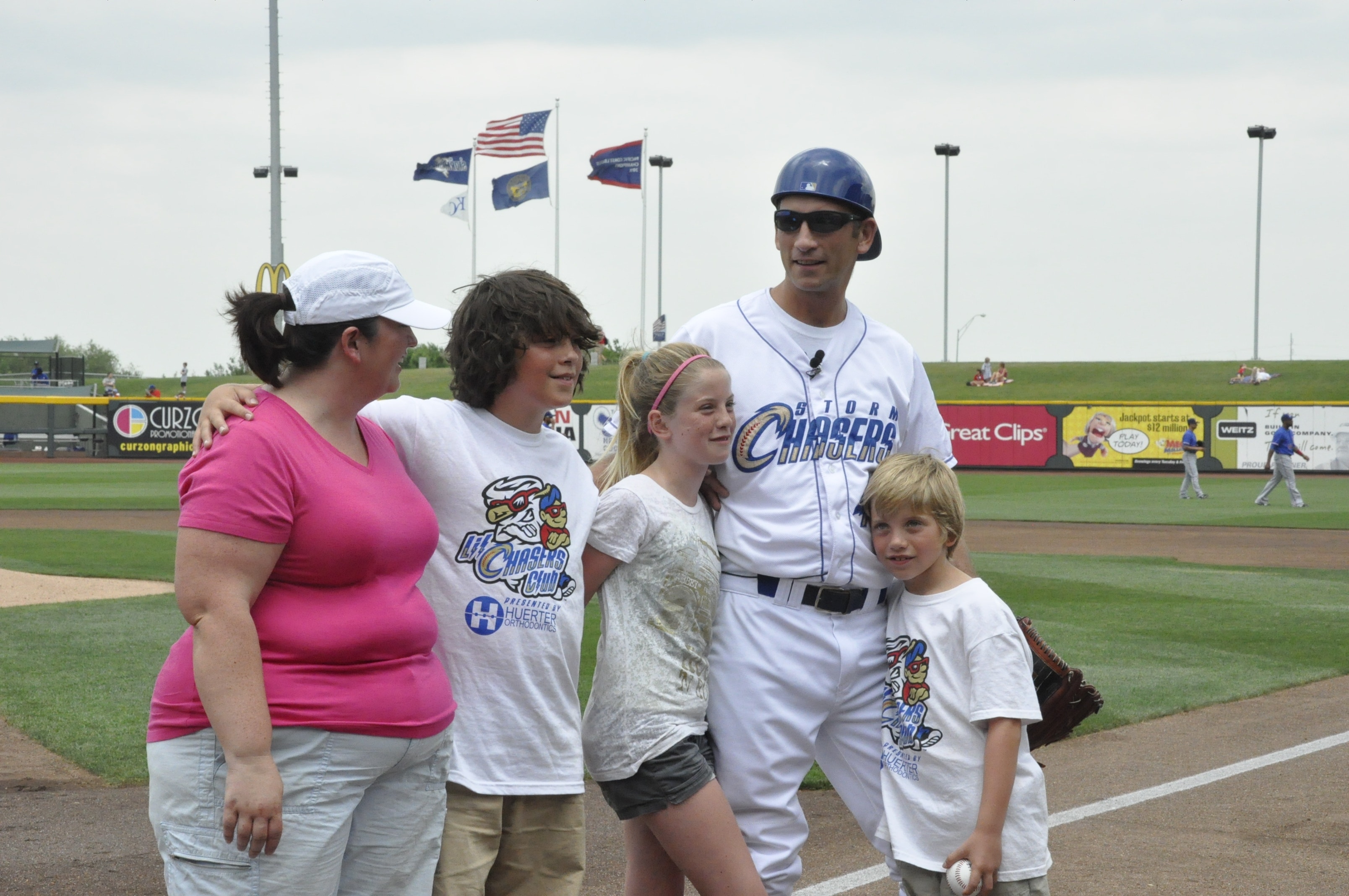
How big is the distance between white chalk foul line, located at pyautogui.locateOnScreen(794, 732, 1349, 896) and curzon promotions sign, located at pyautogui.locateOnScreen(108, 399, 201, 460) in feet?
115

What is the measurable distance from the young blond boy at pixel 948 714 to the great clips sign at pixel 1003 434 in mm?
31465

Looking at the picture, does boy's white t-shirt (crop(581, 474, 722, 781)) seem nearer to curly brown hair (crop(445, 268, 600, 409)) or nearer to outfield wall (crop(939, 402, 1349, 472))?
curly brown hair (crop(445, 268, 600, 409))

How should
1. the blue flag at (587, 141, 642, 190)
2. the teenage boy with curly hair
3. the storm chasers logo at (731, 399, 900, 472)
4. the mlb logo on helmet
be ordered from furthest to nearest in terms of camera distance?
the blue flag at (587, 141, 642, 190), the mlb logo on helmet, the storm chasers logo at (731, 399, 900, 472), the teenage boy with curly hair

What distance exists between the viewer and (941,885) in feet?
9.62

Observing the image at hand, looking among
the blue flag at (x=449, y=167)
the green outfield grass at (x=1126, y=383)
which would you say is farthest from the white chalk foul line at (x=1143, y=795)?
the green outfield grass at (x=1126, y=383)

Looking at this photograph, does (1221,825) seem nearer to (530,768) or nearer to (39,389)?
(530,768)

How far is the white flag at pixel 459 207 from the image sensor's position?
3731 centimetres

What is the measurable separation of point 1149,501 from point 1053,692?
2210 centimetres

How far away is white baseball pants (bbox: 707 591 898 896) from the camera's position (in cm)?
300

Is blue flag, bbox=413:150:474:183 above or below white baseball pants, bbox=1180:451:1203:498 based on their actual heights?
above

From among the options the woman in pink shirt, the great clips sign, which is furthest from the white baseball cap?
the great clips sign

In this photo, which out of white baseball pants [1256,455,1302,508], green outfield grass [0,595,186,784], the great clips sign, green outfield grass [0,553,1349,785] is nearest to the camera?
green outfield grass [0,595,186,784]

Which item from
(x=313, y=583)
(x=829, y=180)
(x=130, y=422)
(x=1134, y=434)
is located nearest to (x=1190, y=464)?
(x=1134, y=434)

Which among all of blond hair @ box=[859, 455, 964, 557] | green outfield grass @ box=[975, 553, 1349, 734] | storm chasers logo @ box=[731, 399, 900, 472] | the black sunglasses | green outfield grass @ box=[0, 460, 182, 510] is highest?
the black sunglasses
